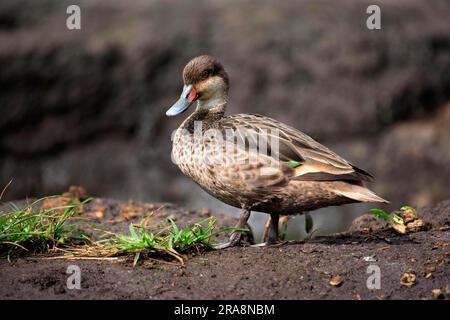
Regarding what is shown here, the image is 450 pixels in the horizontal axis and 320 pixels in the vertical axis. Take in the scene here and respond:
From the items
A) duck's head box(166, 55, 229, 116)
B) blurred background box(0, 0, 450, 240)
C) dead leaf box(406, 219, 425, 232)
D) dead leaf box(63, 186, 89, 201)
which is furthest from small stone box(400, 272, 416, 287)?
blurred background box(0, 0, 450, 240)

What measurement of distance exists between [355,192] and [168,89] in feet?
19.3

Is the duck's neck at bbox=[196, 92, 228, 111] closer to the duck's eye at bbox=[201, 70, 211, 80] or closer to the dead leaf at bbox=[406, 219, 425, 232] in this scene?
the duck's eye at bbox=[201, 70, 211, 80]

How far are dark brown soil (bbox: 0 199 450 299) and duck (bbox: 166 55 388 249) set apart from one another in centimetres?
30

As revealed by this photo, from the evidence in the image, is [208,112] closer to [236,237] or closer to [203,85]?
[203,85]

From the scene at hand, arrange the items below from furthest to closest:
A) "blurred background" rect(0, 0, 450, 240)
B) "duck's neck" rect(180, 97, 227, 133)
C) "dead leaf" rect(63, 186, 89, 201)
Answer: "blurred background" rect(0, 0, 450, 240) < "dead leaf" rect(63, 186, 89, 201) < "duck's neck" rect(180, 97, 227, 133)

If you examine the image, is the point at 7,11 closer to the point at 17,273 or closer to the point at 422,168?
the point at 422,168

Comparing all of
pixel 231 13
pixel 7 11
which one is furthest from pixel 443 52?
pixel 7 11

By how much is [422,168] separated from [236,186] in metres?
5.42

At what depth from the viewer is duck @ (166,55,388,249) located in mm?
4398

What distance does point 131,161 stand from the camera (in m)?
9.81

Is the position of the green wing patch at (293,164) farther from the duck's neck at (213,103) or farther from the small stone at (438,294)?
the small stone at (438,294)

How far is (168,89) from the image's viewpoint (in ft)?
32.6

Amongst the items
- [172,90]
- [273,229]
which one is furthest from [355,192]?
[172,90]

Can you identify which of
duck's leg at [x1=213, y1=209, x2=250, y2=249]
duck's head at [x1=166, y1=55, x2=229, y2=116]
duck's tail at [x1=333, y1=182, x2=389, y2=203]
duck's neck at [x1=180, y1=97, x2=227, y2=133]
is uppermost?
duck's head at [x1=166, y1=55, x2=229, y2=116]
